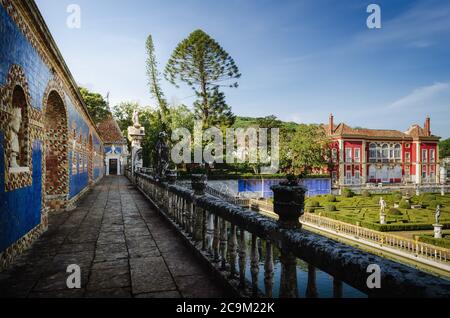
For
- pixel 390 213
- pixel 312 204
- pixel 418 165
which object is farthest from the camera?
pixel 418 165

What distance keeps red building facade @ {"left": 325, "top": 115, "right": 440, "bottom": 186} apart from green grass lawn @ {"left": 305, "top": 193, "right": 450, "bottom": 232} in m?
10.0

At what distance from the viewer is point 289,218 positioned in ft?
7.64

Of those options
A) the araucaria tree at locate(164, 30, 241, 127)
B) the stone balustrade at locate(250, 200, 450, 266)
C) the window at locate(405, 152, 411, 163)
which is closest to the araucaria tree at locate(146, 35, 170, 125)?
the araucaria tree at locate(164, 30, 241, 127)

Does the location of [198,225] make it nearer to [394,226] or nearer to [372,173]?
[394,226]

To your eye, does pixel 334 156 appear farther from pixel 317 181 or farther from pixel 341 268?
pixel 341 268

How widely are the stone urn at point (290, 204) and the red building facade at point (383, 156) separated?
4389cm

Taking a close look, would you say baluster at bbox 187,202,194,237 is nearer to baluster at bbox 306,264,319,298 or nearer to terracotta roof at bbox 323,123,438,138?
baluster at bbox 306,264,319,298

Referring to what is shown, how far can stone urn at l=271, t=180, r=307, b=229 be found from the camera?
2.30 metres

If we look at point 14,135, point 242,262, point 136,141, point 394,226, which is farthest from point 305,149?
point 242,262

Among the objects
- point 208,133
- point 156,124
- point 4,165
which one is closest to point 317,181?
point 208,133

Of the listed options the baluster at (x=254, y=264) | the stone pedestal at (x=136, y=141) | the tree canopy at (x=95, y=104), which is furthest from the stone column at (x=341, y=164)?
the baluster at (x=254, y=264)

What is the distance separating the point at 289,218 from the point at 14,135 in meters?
4.86
